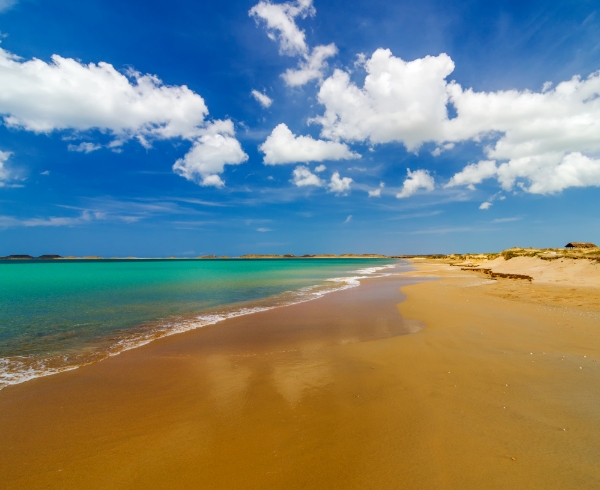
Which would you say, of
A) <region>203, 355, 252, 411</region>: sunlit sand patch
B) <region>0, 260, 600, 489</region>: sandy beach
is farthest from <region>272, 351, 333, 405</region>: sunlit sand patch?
<region>203, 355, 252, 411</region>: sunlit sand patch

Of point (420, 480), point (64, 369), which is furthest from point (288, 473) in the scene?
point (64, 369)

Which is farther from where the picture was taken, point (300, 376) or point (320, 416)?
point (300, 376)

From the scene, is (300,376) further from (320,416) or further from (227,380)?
(320,416)

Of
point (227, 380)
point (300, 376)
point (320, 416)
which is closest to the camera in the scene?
point (320, 416)

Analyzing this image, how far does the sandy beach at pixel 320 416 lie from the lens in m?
3.62

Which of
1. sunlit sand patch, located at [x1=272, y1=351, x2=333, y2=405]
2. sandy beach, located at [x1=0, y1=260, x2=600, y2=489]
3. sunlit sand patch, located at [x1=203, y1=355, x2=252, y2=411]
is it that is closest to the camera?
sandy beach, located at [x1=0, y1=260, x2=600, y2=489]

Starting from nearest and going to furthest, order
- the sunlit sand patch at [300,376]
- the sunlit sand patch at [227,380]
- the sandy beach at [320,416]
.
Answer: the sandy beach at [320,416]
the sunlit sand patch at [227,380]
the sunlit sand patch at [300,376]

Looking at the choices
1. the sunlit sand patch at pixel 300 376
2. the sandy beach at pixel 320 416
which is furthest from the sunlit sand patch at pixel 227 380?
the sunlit sand patch at pixel 300 376

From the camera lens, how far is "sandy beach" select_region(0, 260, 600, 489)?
3.62 meters

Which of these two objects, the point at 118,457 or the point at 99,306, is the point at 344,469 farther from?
the point at 99,306

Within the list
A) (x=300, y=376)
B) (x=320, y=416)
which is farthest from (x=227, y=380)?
(x=320, y=416)

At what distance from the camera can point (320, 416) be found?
493cm

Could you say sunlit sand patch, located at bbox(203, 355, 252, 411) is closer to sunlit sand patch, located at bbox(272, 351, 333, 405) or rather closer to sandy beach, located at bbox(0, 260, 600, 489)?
sandy beach, located at bbox(0, 260, 600, 489)

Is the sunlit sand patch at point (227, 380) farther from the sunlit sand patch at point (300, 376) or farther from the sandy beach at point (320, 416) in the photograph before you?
the sunlit sand patch at point (300, 376)
